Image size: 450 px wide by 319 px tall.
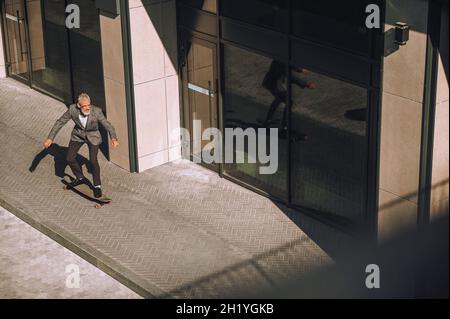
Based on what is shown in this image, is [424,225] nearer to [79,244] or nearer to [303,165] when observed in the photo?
[303,165]

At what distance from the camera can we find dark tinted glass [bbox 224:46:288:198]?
1521 cm

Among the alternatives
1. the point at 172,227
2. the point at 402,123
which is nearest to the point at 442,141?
the point at 402,123

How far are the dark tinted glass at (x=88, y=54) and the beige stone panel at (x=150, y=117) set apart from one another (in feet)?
6.57

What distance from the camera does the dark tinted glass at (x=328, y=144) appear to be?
13969 mm

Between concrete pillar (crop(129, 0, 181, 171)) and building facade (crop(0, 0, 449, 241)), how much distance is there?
0.07 feet

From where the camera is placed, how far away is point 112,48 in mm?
16531

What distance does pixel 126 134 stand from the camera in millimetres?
16891

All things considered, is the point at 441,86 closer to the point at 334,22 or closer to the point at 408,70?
the point at 408,70

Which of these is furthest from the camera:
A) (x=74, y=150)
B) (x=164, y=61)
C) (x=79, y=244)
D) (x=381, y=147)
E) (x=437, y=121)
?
(x=164, y=61)

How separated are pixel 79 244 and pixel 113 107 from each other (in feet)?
10.5

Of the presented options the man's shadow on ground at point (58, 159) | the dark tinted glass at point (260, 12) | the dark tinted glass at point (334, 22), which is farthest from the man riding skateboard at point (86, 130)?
the dark tinted glass at point (334, 22)

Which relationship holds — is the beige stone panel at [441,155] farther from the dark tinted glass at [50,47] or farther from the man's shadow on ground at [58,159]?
the dark tinted glass at [50,47]

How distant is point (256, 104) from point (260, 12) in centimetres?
155

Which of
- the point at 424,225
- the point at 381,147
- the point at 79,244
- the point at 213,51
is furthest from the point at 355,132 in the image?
the point at 79,244
